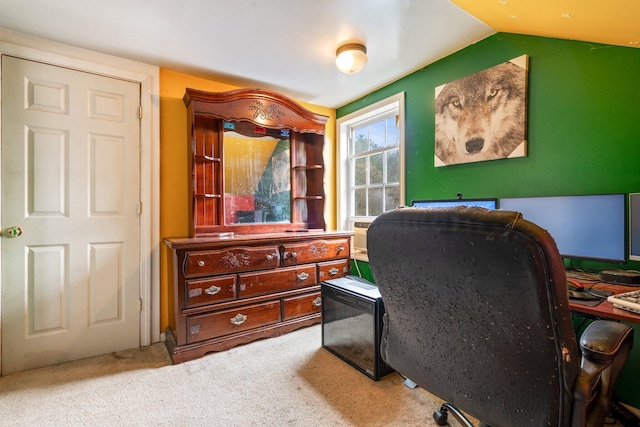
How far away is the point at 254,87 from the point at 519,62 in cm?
224

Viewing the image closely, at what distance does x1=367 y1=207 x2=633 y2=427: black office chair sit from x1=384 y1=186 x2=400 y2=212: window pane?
80.2 inches

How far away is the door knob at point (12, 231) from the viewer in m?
2.04

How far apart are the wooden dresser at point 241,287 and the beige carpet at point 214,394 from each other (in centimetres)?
19

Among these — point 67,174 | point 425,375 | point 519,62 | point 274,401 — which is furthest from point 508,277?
point 67,174

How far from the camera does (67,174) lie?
2227mm

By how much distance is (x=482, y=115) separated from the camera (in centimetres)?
213

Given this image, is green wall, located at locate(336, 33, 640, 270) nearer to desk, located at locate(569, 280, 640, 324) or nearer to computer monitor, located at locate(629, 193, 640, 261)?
computer monitor, located at locate(629, 193, 640, 261)

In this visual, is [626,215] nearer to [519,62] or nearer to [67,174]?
[519,62]

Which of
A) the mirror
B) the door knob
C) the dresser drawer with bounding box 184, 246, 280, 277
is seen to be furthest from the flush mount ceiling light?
the door knob

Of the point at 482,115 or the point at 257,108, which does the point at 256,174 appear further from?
the point at 482,115

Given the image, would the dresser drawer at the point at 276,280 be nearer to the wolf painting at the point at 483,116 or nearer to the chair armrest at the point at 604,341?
the wolf painting at the point at 483,116

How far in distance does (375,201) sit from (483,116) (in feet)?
4.57

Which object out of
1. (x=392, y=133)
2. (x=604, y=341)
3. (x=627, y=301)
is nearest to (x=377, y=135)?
(x=392, y=133)

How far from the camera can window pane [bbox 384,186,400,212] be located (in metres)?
2.98
